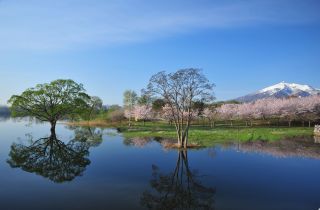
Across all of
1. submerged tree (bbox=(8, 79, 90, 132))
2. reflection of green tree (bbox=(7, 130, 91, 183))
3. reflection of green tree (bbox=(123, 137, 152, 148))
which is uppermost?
submerged tree (bbox=(8, 79, 90, 132))

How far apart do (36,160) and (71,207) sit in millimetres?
19909

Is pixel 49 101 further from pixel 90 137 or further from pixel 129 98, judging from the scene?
pixel 129 98

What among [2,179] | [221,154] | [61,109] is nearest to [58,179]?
[2,179]

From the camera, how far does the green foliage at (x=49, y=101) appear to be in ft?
233

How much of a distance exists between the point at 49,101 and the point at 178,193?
5839cm

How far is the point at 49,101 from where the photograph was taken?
72.4 meters

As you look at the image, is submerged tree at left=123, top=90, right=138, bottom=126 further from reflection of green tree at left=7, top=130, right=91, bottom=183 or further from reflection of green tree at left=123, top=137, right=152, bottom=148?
reflection of green tree at left=7, top=130, right=91, bottom=183

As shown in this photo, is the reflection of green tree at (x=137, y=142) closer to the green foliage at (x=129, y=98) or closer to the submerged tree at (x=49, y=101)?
the submerged tree at (x=49, y=101)

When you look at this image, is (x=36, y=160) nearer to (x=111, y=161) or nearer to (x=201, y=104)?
(x=111, y=161)

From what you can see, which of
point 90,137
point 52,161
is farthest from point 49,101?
point 52,161

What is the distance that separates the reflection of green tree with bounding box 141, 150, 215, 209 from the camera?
18773mm

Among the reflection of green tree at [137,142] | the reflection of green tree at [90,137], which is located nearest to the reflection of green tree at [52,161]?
the reflection of green tree at [90,137]

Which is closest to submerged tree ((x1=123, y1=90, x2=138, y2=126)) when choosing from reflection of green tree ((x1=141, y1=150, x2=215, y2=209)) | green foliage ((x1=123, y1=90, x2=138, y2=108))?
green foliage ((x1=123, y1=90, x2=138, y2=108))

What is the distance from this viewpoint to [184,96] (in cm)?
4491
